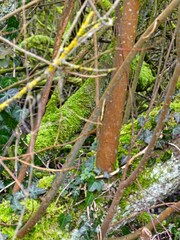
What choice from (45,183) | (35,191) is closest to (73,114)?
(45,183)

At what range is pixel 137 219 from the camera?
2.45 metres

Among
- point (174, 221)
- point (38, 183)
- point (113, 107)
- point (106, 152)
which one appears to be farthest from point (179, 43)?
point (174, 221)

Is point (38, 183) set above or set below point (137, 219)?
above

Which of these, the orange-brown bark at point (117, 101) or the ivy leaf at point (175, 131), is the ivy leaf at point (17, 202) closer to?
the orange-brown bark at point (117, 101)

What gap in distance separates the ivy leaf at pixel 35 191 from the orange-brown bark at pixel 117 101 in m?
0.33

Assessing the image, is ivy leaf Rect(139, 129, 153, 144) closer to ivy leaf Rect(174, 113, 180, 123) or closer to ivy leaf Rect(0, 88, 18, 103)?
ivy leaf Rect(174, 113, 180, 123)

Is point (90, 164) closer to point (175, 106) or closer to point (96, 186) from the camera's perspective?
point (96, 186)

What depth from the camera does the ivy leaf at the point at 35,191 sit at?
6.92 feet

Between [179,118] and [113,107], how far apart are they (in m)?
0.53

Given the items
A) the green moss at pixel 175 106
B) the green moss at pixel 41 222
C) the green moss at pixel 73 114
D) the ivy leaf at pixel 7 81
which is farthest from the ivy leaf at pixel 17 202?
the green moss at pixel 73 114

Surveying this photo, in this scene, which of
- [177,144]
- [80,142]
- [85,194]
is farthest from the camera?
[177,144]

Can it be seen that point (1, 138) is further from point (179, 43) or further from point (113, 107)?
point (179, 43)

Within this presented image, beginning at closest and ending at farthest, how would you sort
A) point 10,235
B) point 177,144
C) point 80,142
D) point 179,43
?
point 179,43, point 80,142, point 10,235, point 177,144

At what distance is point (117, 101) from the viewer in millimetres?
2061
